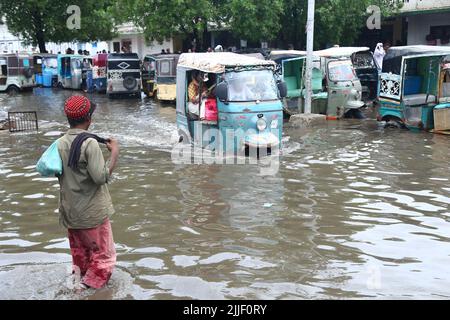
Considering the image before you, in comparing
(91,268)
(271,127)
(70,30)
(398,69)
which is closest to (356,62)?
(398,69)

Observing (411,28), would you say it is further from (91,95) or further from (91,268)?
(91,268)

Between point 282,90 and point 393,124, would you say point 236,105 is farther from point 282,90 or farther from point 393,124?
point 393,124

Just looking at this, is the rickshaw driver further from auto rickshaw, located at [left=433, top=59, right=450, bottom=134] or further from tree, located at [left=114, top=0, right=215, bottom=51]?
tree, located at [left=114, top=0, right=215, bottom=51]

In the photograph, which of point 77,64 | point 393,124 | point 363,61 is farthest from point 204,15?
point 393,124

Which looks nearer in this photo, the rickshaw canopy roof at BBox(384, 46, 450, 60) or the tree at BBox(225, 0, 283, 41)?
the rickshaw canopy roof at BBox(384, 46, 450, 60)

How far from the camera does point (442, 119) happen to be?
40.8ft

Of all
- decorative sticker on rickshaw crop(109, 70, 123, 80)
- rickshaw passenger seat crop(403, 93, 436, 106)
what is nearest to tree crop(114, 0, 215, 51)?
decorative sticker on rickshaw crop(109, 70, 123, 80)

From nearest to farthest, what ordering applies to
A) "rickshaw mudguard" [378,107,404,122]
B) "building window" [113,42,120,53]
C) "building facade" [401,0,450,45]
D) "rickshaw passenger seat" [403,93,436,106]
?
1. "rickshaw passenger seat" [403,93,436,106]
2. "rickshaw mudguard" [378,107,404,122]
3. "building facade" [401,0,450,45]
4. "building window" [113,42,120,53]

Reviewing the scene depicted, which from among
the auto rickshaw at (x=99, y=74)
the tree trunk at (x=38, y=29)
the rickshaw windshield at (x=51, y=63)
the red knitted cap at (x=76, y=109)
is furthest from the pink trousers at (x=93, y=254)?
the tree trunk at (x=38, y=29)

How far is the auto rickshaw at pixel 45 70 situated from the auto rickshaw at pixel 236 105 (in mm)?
20952

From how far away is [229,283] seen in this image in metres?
5.08

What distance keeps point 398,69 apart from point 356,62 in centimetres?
580

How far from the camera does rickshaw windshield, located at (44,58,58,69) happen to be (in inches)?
1186

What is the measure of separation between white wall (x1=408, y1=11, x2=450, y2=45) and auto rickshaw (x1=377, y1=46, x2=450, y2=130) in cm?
1029
